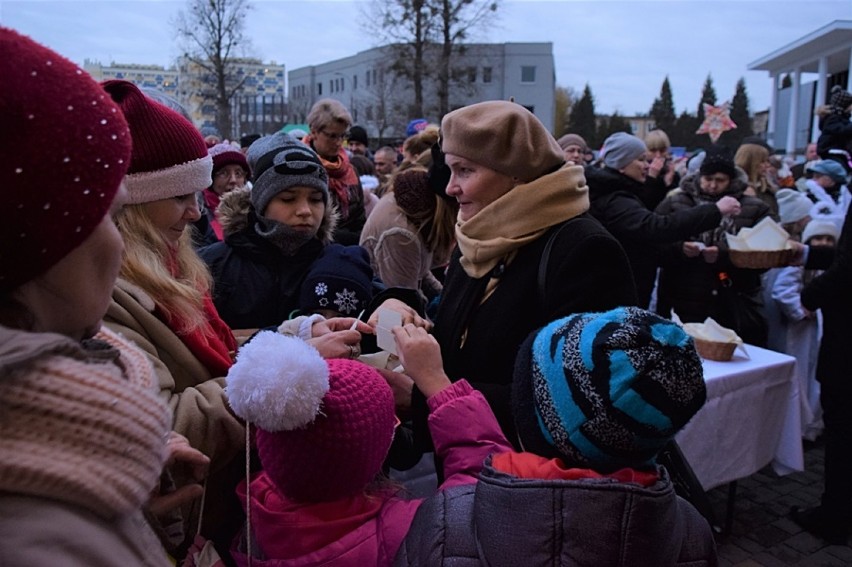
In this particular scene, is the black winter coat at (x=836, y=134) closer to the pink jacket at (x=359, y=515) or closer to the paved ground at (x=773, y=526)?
the paved ground at (x=773, y=526)

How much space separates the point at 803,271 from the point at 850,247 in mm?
2093

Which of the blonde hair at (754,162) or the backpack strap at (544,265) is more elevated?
the blonde hair at (754,162)

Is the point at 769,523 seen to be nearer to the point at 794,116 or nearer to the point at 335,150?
the point at 335,150

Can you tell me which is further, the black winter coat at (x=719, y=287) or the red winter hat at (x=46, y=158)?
the black winter coat at (x=719, y=287)

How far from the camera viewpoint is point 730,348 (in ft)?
11.8

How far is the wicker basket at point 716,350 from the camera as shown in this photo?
360 cm

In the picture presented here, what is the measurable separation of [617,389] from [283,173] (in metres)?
1.88

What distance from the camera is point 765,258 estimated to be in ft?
13.4

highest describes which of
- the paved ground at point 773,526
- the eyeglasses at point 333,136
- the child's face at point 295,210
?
the eyeglasses at point 333,136

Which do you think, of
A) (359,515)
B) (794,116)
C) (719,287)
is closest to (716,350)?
(719,287)

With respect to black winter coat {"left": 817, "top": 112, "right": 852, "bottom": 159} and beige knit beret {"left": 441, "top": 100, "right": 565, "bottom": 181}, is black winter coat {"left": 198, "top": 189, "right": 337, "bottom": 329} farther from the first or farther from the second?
black winter coat {"left": 817, "top": 112, "right": 852, "bottom": 159}

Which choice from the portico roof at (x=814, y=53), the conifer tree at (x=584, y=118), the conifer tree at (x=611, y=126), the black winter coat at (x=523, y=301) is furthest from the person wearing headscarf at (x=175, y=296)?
the conifer tree at (x=584, y=118)

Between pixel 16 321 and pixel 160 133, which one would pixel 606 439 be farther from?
pixel 160 133

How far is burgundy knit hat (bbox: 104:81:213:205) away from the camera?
1.79 meters
